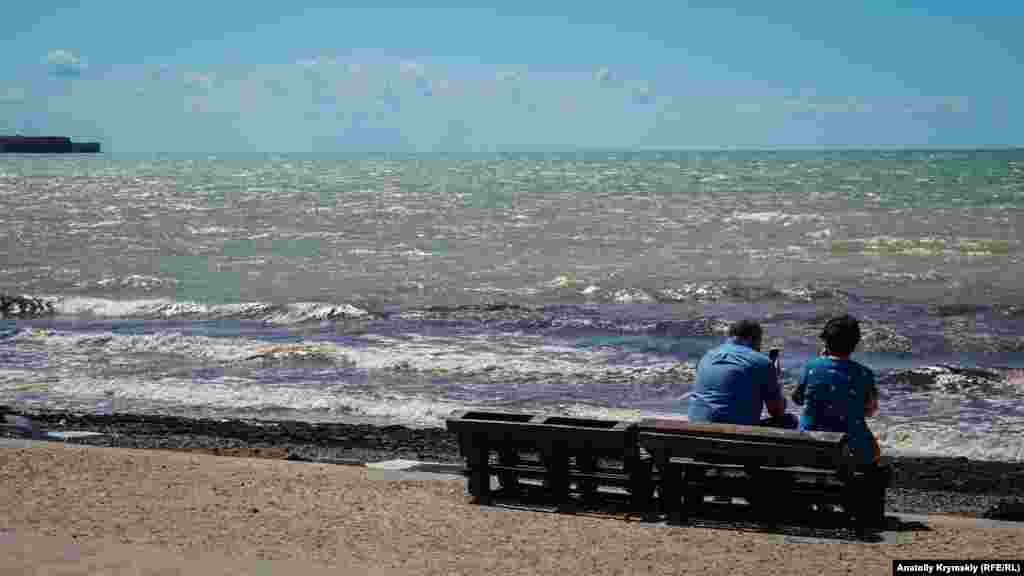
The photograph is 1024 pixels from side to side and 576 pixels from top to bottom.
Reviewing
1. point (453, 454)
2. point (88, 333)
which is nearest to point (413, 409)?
point (453, 454)

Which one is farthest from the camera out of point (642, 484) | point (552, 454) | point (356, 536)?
point (552, 454)

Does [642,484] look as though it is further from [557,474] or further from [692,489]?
[557,474]

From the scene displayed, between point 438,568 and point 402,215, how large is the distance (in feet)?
119

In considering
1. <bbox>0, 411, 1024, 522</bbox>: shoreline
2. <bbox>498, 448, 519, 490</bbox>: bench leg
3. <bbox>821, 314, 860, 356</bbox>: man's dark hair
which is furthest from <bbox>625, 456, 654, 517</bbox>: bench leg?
<bbox>0, 411, 1024, 522</bbox>: shoreline

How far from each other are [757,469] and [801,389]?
1.81ft

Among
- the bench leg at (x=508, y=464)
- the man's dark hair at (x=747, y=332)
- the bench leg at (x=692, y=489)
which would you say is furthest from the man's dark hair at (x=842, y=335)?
the bench leg at (x=508, y=464)

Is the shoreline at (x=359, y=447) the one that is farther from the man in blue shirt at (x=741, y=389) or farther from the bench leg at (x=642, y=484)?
the bench leg at (x=642, y=484)

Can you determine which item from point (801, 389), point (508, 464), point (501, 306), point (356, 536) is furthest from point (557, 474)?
point (501, 306)

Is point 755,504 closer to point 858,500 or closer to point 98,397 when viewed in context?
point 858,500

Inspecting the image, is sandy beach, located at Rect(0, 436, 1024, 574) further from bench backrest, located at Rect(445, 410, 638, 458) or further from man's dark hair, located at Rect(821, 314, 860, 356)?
man's dark hair, located at Rect(821, 314, 860, 356)

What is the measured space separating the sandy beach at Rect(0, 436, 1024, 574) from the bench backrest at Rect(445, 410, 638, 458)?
1.40 feet

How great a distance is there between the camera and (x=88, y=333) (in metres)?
17.2

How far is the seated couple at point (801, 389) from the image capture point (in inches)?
271

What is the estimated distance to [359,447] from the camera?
9758mm
